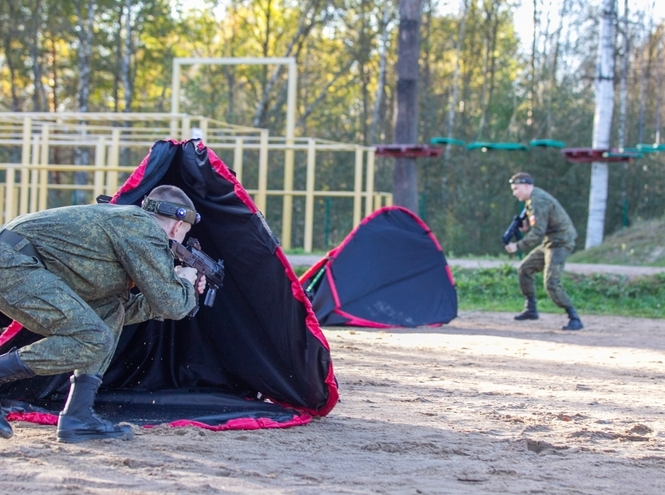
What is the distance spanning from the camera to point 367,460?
14.7ft

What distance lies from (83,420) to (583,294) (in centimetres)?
1131

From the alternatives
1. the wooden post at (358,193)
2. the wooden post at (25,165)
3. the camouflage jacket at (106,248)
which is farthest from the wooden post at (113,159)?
the camouflage jacket at (106,248)

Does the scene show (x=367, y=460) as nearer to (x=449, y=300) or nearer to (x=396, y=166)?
(x=449, y=300)

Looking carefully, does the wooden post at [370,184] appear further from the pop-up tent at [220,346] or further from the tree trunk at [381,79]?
the tree trunk at [381,79]

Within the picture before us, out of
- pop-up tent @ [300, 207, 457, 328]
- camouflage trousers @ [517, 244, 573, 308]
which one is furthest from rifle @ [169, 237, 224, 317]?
camouflage trousers @ [517, 244, 573, 308]

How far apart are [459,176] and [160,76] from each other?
1546 centimetres

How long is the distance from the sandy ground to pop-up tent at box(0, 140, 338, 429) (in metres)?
0.26

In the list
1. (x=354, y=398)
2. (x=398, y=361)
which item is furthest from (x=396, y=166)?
(x=354, y=398)

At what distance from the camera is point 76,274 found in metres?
4.56

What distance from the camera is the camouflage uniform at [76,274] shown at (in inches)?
173

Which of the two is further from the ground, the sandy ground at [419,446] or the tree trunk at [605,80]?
the tree trunk at [605,80]

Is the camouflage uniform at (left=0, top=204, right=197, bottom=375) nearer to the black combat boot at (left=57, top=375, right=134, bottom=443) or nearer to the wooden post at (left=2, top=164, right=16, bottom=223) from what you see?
the black combat boot at (left=57, top=375, right=134, bottom=443)

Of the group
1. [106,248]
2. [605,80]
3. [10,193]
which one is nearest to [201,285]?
[106,248]

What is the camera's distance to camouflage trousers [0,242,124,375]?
14.4ft
